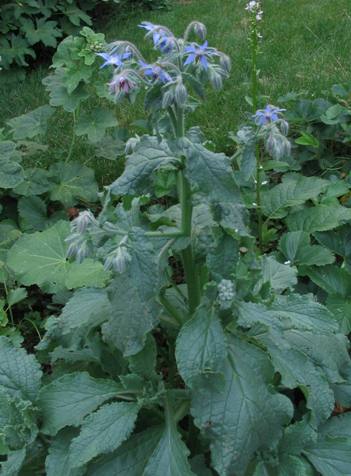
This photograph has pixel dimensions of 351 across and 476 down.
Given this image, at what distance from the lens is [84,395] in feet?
6.53

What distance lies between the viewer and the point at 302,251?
111 inches

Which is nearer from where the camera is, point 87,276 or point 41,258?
point 87,276

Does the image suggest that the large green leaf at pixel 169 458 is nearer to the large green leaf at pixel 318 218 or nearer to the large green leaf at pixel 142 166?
the large green leaf at pixel 142 166

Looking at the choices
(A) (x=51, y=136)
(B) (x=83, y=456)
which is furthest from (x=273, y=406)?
(A) (x=51, y=136)

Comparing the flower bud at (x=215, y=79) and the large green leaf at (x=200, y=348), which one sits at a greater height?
the flower bud at (x=215, y=79)

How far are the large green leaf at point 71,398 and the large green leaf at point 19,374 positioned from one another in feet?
0.21

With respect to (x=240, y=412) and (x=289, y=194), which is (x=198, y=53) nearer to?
(x=240, y=412)

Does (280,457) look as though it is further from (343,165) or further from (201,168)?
(343,165)

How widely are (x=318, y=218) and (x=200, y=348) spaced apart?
1385 millimetres

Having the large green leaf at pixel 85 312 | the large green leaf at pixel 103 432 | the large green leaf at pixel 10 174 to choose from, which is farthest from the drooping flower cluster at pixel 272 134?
the large green leaf at pixel 10 174

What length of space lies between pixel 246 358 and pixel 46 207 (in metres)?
1.83

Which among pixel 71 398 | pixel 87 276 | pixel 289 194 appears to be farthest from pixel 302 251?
pixel 71 398

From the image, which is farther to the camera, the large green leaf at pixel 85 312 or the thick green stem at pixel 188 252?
the large green leaf at pixel 85 312

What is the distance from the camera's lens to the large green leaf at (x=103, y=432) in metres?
1.80
